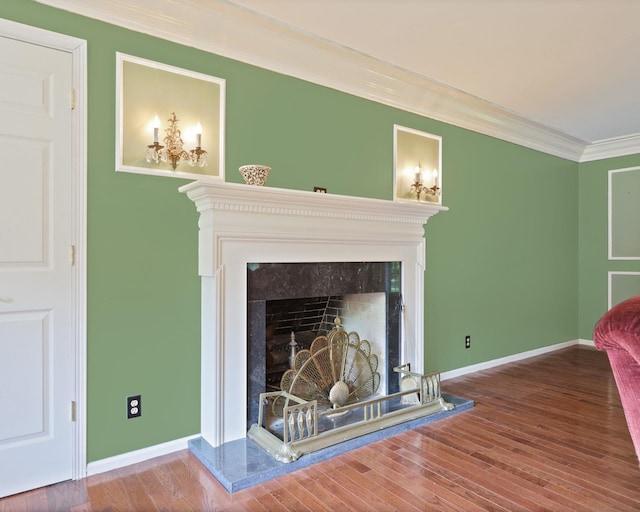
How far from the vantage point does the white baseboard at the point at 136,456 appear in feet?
7.34

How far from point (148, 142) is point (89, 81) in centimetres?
40

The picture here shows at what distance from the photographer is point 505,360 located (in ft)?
14.7

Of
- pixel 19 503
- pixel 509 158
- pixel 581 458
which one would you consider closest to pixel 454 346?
pixel 581 458

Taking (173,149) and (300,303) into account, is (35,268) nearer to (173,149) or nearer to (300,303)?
(173,149)

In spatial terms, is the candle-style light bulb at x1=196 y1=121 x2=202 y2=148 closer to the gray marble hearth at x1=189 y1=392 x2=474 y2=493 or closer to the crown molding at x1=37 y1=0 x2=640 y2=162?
the crown molding at x1=37 y1=0 x2=640 y2=162

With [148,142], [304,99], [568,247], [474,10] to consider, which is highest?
[474,10]

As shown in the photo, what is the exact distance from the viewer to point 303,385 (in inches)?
110

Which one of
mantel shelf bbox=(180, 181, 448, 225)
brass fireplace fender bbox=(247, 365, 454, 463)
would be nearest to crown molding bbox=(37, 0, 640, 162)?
mantel shelf bbox=(180, 181, 448, 225)

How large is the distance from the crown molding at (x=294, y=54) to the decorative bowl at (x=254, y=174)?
783 mm

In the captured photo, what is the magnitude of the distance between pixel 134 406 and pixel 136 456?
0.28m

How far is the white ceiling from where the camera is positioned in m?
2.42

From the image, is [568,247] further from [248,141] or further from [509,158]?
[248,141]

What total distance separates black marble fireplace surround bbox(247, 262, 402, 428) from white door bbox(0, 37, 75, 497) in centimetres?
97

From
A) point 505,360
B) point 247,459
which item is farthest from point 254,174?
point 505,360
